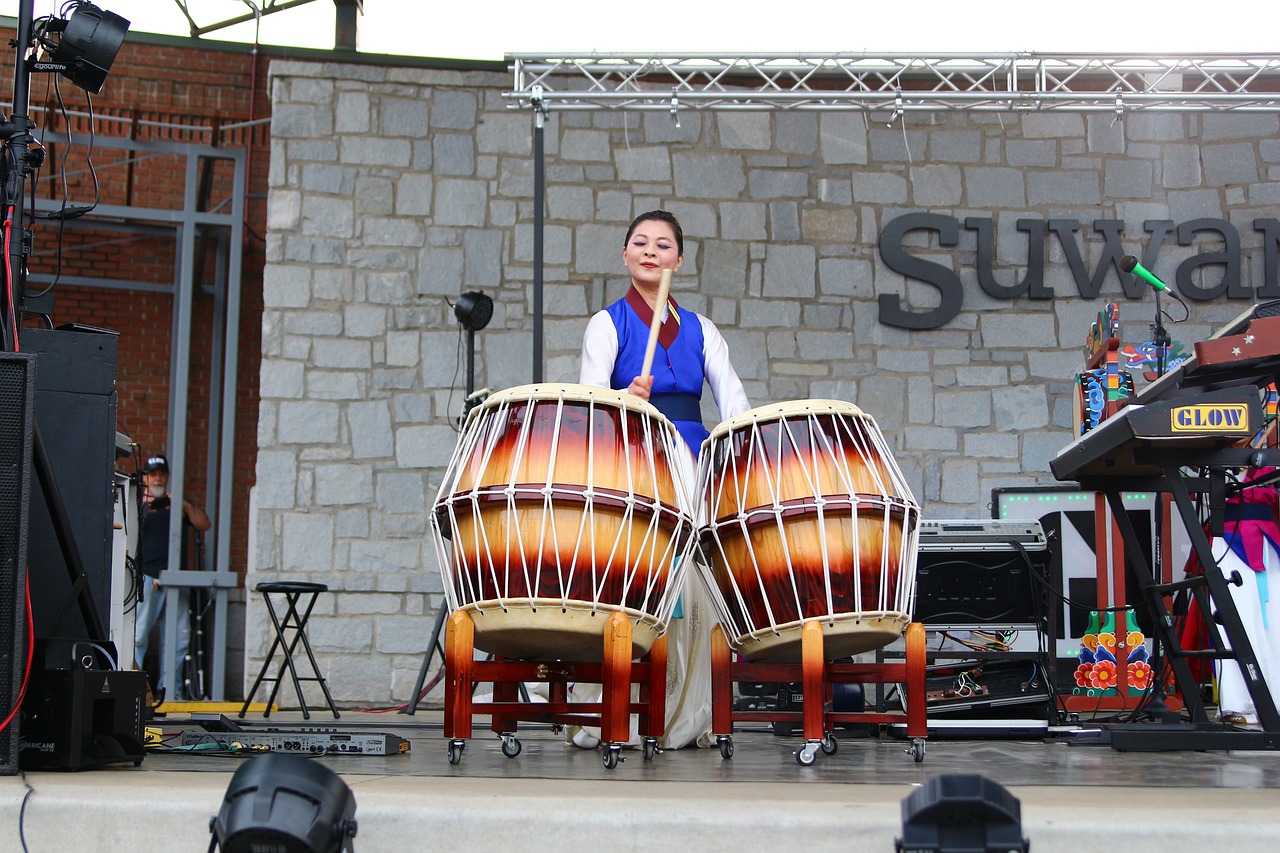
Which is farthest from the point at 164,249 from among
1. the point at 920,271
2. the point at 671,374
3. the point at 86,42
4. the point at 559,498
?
the point at 559,498

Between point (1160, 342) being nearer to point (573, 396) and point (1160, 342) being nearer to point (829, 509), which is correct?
point (829, 509)

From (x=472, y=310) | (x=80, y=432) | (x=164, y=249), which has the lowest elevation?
(x=80, y=432)

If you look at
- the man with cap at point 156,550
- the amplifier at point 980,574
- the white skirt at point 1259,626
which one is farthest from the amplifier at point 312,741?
the man with cap at point 156,550

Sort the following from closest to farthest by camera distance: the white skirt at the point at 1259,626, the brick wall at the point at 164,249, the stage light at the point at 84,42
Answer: the stage light at the point at 84,42 → the white skirt at the point at 1259,626 → the brick wall at the point at 164,249

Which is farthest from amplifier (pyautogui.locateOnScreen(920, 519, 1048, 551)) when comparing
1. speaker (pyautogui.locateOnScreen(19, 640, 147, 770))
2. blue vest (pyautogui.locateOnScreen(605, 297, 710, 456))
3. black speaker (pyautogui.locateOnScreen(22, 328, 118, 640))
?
speaker (pyautogui.locateOnScreen(19, 640, 147, 770))

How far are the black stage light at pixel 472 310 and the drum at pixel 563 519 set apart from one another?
2.87 metres

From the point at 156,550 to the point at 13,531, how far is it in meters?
6.28

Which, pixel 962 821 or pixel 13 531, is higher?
pixel 13 531

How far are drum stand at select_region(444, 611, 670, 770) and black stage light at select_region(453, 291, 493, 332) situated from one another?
2741 millimetres

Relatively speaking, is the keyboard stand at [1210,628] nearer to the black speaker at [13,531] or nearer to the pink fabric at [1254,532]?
the pink fabric at [1254,532]

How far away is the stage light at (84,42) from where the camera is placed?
3.56 meters

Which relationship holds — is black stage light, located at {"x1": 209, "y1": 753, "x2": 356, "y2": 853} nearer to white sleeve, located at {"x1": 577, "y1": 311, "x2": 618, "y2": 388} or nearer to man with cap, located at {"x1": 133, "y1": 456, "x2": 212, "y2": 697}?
white sleeve, located at {"x1": 577, "y1": 311, "x2": 618, "y2": 388}

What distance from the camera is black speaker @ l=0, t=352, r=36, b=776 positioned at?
2.57 m

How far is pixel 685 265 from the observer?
7.97 meters
